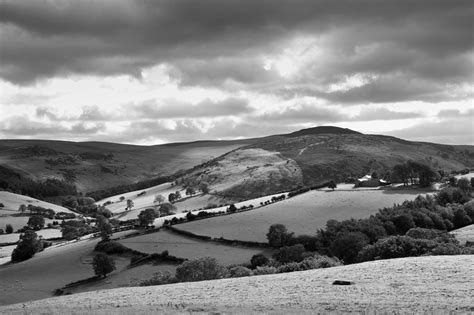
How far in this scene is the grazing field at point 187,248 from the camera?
9731 cm

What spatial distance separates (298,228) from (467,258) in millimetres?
67184

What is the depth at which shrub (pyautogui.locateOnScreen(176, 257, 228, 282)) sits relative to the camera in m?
70.2

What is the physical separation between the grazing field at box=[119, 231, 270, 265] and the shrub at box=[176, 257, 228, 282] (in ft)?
63.6

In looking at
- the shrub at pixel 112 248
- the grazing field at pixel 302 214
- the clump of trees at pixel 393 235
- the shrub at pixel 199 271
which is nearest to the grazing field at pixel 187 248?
the shrub at pixel 112 248

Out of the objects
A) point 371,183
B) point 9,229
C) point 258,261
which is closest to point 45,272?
point 258,261

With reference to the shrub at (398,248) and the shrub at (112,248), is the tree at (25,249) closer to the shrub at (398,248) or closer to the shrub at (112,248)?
the shrub at (112,248)

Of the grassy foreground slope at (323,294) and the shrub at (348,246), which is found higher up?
the grassy foreground slope at (323,294)

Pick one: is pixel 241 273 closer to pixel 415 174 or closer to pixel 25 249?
pixel 25 249

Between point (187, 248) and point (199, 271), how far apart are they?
36.1 m

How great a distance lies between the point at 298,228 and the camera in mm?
118938

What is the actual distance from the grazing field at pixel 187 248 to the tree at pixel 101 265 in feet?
42.4

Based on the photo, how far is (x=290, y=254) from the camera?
86.6 metres

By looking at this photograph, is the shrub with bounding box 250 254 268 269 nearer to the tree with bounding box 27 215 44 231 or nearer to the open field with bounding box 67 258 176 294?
the open field with bounding box 67 258 176 294

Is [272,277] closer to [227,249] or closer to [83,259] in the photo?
[227,249]
